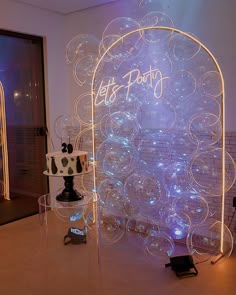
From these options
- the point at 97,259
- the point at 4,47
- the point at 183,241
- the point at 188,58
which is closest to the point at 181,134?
the point at 188,58

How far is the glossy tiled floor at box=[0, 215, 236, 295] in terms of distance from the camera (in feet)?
7.76

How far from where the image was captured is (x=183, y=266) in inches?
102

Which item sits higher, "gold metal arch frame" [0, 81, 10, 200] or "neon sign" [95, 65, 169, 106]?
"neon sign" [95, 65, 169, 106]

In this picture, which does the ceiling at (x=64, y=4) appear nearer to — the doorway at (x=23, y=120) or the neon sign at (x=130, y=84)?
the doorway at (x=23, y=120)

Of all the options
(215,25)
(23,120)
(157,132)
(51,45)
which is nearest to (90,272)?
(157,132)

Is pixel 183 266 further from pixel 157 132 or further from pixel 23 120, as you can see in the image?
pixel 23 120

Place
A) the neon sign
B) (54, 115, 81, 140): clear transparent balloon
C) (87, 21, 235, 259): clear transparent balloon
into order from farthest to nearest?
(54, 115, 81, 140): clear transparent balloon < the neon sign < (87, 21, 235, 259): clear transparent balloon

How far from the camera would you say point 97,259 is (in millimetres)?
2826

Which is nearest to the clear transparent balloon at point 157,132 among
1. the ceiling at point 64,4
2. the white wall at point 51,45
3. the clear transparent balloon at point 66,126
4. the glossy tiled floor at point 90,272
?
the glossy tiled floor at point 90,272

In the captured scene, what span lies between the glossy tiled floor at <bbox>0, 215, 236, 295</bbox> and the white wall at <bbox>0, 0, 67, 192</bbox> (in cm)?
140

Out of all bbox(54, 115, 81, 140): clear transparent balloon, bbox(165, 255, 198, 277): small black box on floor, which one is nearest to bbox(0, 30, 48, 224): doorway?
bbox(54, 115, 81, 140): clear transparent balloon

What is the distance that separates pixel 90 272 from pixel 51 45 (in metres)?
2.72

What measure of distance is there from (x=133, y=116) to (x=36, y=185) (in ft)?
5.92

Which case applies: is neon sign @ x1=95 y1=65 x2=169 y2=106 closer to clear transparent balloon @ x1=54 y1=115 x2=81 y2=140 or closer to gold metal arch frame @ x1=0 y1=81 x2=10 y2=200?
clear transparent balloon @ x1=54 y1=115 x2=81 y2=140
